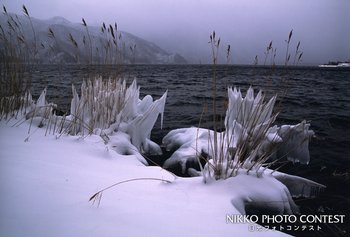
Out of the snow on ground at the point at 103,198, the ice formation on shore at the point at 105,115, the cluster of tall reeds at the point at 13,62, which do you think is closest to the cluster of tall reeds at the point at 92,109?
the ice formation on shore at the point at 105,115

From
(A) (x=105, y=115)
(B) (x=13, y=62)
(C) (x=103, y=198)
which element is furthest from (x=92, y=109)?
(C) (x=103, y=198)

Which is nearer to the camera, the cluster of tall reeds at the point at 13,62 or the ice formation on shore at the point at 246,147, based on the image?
the ice formation on shore at the point at 246,147

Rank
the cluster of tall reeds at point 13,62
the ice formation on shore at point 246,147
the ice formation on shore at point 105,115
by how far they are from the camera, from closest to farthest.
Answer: the ice formation on shore at point 246,147, the cluster of tall reeds at point 13,62, the ice formation on shore at point 105,115

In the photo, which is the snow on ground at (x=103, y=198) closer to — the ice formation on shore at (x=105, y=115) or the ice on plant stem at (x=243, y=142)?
the ice on plant stem at (x=243, y=142)

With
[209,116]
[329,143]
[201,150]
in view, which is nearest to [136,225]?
[201,150]

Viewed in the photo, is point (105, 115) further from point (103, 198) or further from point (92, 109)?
point (103, 198)

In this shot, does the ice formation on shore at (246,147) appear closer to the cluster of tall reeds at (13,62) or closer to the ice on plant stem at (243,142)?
the ice on plant stem at (243,142)

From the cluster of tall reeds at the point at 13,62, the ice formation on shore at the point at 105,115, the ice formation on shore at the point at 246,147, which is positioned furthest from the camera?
the ice formation on shore at the point at 105,115

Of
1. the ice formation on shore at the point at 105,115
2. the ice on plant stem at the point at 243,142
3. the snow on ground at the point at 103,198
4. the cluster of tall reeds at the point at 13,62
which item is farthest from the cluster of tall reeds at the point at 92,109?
the ice on plant stem at the point at 243,142

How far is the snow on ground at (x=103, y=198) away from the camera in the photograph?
109 cm

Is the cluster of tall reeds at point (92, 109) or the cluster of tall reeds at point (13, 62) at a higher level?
the cluster of tall reeds at point (13, 62)

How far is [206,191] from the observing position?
1.71 metres

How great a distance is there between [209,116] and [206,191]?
18.8ft

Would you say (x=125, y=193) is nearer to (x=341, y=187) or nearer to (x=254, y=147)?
(x=254, y=147)
